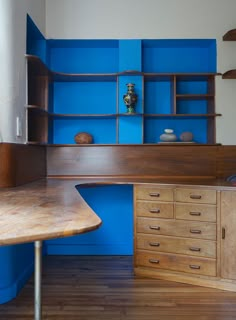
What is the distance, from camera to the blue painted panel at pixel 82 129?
142 inches

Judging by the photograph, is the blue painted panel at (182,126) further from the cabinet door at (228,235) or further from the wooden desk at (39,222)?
the wooden desk at (39,222)

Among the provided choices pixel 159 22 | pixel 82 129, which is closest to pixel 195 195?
pixel 82 129

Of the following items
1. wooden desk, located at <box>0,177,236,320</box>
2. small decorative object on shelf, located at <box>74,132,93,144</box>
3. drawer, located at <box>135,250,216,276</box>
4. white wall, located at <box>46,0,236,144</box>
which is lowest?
drawer, located at <box>135,250,216,276</box>

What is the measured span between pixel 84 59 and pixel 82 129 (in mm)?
774

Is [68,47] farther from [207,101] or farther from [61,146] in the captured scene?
[207,101]

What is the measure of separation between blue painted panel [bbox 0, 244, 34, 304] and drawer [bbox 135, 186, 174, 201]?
112cm

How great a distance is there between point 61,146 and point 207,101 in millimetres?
1677

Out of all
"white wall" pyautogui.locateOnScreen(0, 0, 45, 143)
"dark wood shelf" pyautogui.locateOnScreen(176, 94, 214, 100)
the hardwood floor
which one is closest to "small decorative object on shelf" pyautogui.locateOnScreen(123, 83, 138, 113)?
"dark wood shelf" pyautogui.locateOnScreen(176, 94, 214, 100)

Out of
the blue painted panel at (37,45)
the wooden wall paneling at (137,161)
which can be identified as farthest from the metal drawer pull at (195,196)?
the blue painted panel at (37,45)

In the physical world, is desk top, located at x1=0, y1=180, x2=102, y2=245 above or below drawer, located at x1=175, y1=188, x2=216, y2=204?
above

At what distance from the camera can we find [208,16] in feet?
11.3

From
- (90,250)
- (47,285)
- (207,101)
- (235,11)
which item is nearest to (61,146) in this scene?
(90,250)

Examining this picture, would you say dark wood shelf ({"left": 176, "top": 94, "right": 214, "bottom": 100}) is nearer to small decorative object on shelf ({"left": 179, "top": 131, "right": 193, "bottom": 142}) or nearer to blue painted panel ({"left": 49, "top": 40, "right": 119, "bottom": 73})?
small decorative object on shelf ({"left": 179, "top": 131, "right": 193, "bottom": 142})

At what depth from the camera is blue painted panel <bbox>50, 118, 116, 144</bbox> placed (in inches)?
142
